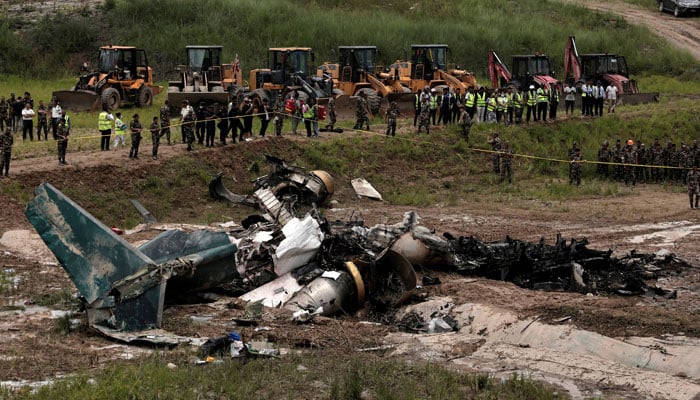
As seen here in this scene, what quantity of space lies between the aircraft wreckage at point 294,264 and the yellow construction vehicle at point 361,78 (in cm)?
1653

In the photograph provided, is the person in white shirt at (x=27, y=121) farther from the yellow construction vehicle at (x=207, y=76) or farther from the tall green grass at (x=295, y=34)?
the tall green grass at (x=295, y=34)

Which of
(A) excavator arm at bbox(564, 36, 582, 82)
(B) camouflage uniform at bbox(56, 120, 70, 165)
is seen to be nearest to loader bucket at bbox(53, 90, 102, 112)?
(B) camouflage uniform at bbox(56, 120, 70, 165)

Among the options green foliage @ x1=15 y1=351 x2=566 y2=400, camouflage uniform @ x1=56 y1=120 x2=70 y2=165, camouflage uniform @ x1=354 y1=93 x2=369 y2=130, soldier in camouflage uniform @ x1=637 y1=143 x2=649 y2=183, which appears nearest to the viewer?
green foliage @ x1=15 y1=351 x2=566 y2=400

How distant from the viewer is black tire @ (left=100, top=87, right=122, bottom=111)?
3578 centimetres

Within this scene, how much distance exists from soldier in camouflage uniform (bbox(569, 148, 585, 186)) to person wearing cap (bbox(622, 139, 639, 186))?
1.73m

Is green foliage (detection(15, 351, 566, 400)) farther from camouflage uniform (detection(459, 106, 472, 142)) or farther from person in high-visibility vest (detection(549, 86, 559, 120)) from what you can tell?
person in high-visibility vest (detection(549, 86, 559, 120))

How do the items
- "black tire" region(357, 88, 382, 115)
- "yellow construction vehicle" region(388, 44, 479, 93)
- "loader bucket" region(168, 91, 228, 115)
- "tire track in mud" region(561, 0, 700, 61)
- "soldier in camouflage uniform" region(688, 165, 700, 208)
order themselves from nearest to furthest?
1. "soldier in camouflage uniform" region(688, 165, 700, 208)
2. "loader bucket" region(168, 91, 228, 115)
3. "black tire" region(357, 88, 382, 115)
4. "yellow construction vehicle" region(388, 44, 479, 93)
5. "tire track in mud" region(561, 0, 700, 61)

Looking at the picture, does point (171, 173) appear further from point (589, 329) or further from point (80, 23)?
point (80, 23)

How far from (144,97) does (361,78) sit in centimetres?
815

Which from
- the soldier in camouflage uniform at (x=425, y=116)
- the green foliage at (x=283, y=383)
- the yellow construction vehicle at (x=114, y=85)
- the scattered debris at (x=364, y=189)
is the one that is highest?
the green foliage at (x=283, y=383)

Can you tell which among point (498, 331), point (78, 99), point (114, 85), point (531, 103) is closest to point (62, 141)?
point (78, 99)

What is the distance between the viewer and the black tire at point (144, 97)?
37.6 metres

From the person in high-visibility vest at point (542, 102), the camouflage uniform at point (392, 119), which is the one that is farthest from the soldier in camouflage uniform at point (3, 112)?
the person in high-visibility vest at point (542, 102)

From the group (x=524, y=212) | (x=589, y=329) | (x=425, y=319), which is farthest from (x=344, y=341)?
(x=524, y=212)
